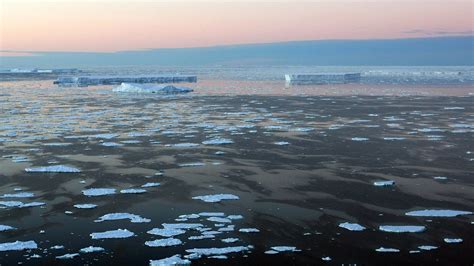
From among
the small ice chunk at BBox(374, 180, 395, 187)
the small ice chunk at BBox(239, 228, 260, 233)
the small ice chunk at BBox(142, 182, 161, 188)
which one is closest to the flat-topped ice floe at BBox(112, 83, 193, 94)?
the small ice chunk at BBox(142, 182, 161, 188)

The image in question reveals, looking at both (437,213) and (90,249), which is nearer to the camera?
(90,249)

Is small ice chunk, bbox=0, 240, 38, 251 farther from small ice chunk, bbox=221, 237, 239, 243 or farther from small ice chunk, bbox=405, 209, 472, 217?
small ice chunk, bbox=405, 209, 472, 217

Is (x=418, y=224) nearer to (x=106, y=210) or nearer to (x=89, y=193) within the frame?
(x=106, y=210)

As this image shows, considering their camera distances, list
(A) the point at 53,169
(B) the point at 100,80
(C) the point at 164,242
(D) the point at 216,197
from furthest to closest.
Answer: (B) the point at 100,80, (A) the point at 53,169, (D) the point at 216,197, (C) the point at 164,242

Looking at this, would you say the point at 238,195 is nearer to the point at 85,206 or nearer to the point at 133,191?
the point at 133,191

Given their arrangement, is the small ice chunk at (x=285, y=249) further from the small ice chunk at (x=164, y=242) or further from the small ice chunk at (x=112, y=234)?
the small ice chunk at (x=112, y=234)

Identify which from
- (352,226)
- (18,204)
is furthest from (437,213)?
(18,204)
